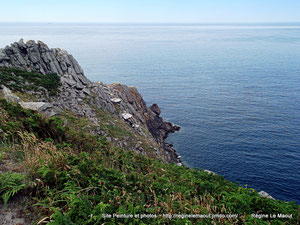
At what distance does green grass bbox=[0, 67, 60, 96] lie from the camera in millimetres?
35125

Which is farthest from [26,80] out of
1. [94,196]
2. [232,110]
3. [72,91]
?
[232,110]

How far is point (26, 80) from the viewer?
38.6 m

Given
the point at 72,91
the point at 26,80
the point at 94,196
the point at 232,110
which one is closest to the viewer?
the point at 94,196

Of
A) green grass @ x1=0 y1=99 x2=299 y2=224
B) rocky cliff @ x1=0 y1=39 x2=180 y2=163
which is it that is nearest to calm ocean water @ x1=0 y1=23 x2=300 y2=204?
rocky cliff @ x1=0 y1=39 x2=180 y2=163

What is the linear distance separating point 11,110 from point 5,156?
4693mm

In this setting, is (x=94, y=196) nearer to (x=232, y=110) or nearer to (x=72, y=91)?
(x=72, y=91)

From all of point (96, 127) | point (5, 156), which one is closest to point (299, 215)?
point (5, 156)

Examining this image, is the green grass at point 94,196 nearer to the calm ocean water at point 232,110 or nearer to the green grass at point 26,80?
the green grass at point 26,80

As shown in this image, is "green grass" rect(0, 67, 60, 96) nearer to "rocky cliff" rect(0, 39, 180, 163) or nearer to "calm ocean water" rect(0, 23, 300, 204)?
"rocky cliff" rect(0, 39, 180, 163)

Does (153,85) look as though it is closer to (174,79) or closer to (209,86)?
(174,79)

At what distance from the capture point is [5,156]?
9.12m

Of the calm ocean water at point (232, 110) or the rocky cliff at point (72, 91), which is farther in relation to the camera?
the calm ocean water at point (232, 110)

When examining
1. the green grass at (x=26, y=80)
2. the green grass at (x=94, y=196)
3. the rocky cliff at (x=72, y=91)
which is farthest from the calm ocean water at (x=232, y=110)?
the green grass at (x=94, y=196)

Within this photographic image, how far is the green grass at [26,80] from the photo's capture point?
3512cm
